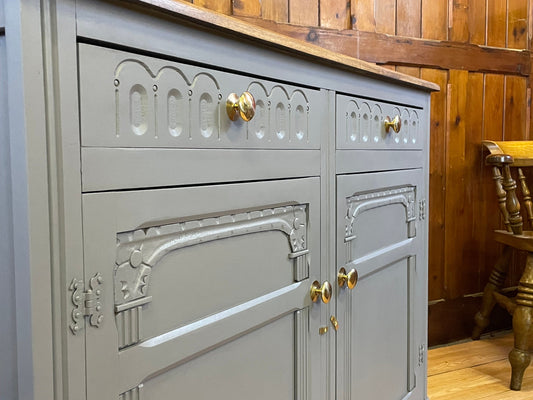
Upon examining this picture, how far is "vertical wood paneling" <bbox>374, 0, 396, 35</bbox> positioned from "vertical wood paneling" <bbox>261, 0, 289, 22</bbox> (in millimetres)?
425

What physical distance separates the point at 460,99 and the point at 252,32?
5.74ft

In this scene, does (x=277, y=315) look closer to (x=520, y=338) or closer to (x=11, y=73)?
(x=11, y=73)

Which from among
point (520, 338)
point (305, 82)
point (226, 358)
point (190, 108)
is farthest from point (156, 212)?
point (520, 338)

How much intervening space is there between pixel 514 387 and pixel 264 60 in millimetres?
1643

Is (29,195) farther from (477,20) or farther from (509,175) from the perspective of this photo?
(477,20)

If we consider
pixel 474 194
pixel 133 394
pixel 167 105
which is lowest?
pixel 133 394

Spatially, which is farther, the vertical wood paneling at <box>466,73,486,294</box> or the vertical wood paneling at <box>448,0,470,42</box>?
the vertical wood paneling at <box>466,73,486,294</box>

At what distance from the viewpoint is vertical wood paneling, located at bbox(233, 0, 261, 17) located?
168 centimetres

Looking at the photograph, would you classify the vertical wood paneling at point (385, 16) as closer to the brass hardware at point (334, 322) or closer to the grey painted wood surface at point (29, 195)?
the brass hardware at point (334, 322)

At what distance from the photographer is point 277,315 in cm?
90

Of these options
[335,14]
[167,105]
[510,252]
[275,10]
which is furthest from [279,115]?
[510,252]

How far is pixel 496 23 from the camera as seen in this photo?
2.36 m

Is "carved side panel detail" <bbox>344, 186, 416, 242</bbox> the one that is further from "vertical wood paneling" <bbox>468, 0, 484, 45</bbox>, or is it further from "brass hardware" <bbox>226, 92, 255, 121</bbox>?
"vertical wood paneling" <bbox>468, 0, 484, 45</bbox>

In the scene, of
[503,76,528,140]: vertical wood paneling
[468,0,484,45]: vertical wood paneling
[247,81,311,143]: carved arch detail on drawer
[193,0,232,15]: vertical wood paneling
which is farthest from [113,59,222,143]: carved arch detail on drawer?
[503,76,528,140]: vertical wood paneling
